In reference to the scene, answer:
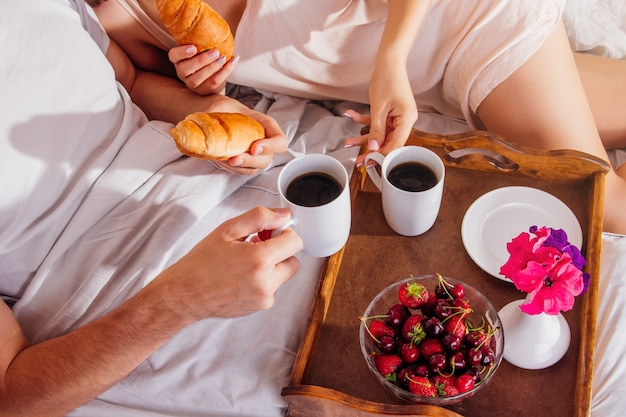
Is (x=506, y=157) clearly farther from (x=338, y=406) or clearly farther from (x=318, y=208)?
(x=338, y=406)

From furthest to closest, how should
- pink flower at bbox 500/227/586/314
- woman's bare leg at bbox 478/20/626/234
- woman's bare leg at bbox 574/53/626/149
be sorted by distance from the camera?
1. woman's bare leg at bbox 574/53/626/149
2. woman's bare leg at bbox 478/20/626/234
3. pink flower at bbox 500/227/586/314

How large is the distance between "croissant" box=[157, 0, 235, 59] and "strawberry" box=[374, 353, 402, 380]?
694 mm

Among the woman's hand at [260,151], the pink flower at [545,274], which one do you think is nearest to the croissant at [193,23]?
the woman's hand at [260,151]

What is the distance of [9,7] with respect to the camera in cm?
103

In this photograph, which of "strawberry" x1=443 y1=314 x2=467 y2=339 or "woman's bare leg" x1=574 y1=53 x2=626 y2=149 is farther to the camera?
"woman's bare leg" x1=574 y1=53 x2=626 y2=149

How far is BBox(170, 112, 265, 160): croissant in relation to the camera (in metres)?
0.94

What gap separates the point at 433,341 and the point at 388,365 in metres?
0.08

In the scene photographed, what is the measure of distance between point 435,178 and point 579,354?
0.35 m

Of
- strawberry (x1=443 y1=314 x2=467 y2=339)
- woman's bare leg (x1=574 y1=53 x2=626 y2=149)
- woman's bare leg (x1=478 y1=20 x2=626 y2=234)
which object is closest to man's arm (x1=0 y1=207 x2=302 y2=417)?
strawberry (x1=443 y1=314 x2=467 y2=339)

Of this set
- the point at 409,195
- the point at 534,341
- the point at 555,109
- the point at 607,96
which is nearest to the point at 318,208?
the point at 409,195

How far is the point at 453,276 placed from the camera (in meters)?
0.98

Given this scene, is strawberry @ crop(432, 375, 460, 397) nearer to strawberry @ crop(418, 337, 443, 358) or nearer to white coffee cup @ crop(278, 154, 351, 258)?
strawberry @ crop(418, 337, 443, 358)

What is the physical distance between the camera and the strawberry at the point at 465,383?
2.60 feet

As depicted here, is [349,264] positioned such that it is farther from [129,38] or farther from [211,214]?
[129,38]
